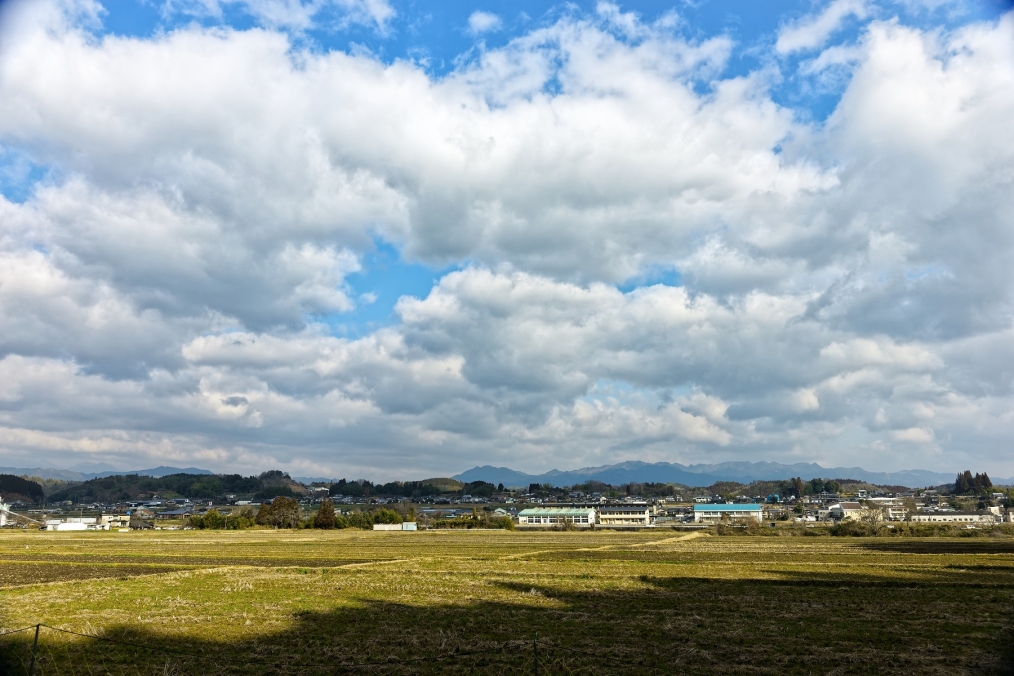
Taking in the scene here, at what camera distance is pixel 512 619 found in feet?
81.6

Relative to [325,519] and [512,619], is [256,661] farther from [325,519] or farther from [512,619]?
[325,519]

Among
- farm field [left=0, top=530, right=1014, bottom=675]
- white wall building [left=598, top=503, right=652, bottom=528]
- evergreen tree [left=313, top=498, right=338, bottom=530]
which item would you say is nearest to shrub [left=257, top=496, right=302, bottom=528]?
evergreen tree [left=313, top=498, right=338, bottom=530]

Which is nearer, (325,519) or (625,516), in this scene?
(325,519)

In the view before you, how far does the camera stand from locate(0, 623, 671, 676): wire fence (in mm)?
17250

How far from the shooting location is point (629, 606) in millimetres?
27969

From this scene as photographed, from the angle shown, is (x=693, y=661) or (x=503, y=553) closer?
(x=693, y=661)

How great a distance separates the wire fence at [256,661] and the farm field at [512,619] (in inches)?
3.1

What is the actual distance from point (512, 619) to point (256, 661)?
9.72 metres

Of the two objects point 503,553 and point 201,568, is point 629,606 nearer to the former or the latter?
point 201,568

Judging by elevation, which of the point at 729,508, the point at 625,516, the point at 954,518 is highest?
the point at 729,508

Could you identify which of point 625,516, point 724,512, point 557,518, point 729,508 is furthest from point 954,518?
point 557,518

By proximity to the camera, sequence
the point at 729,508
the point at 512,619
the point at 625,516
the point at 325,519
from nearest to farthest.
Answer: the point at 512,619 < the point at 325,519 < the point at 625,516 < the point at 729,508

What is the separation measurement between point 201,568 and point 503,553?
2682 cm

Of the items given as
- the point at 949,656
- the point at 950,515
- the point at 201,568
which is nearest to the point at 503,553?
the point at 201,568
